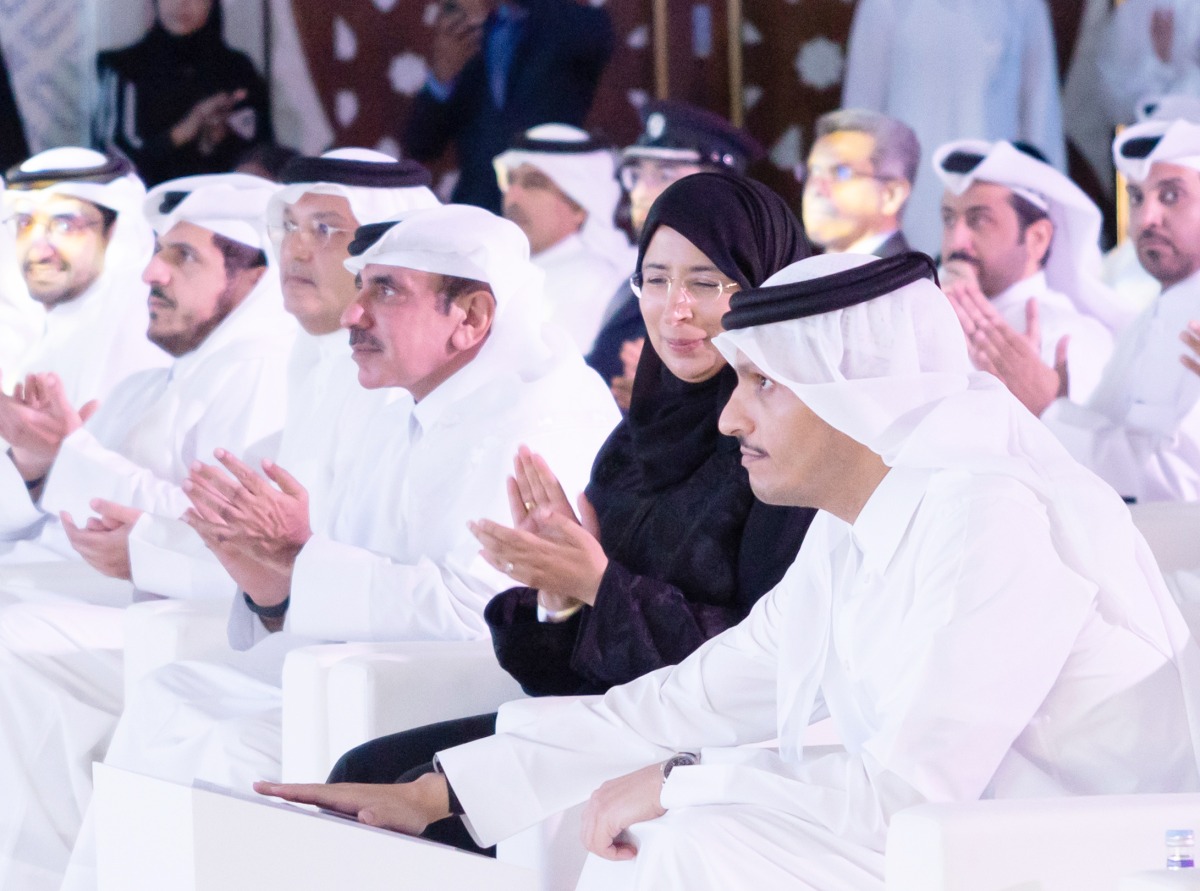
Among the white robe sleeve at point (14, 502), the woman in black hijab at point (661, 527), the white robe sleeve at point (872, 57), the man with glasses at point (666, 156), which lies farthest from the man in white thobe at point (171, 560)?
the white robe sleeve at point (872, 57)

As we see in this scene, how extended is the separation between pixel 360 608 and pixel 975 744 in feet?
5.26

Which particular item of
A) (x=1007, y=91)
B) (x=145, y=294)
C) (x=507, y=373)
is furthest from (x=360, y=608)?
(x=1007, y=91)

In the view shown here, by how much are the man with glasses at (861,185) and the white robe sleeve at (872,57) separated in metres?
1.29

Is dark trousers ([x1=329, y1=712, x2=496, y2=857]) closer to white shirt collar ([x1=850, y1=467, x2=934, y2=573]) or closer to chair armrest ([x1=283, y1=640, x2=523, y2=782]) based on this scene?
chair armrest ([x1=283, y1=640, x2=523, y2=782])

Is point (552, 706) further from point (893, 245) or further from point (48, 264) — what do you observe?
point (893, 245)

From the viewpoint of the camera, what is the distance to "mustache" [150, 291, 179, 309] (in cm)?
475

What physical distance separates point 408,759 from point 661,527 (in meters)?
0.53

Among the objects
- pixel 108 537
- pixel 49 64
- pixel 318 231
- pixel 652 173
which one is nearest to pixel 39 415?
pixel 108 537

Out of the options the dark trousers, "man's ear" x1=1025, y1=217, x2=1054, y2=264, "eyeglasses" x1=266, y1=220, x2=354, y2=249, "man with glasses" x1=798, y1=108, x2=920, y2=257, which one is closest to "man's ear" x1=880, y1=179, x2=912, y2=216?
"man with glasses" x1=798, y1=108, x2=920, y2=257

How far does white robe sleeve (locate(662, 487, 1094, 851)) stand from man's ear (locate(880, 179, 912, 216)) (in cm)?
404

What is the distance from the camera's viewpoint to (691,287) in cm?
294

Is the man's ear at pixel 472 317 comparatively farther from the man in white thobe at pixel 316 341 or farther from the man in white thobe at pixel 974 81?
the man in white thobe at pixel 974 81

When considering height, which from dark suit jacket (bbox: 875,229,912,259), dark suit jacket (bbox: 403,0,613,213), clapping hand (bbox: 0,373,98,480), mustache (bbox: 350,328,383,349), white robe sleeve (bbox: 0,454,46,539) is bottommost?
white robe sleeve (bbox: 0,454,46,539)

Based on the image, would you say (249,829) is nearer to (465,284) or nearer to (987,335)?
(465,284)
